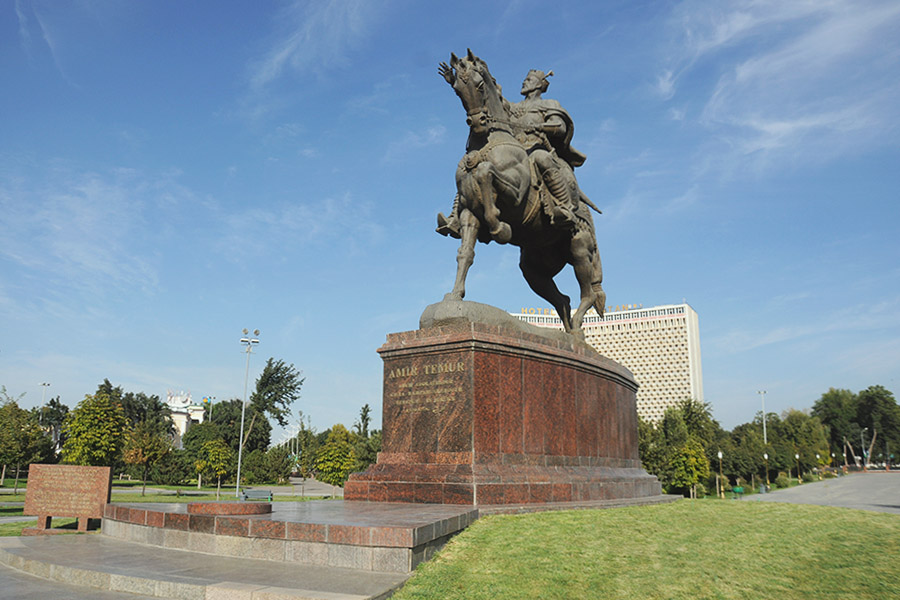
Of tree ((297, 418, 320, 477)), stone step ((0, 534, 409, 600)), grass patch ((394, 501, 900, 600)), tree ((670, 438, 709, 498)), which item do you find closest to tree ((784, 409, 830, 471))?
tree ((670, 438, 709, 498))

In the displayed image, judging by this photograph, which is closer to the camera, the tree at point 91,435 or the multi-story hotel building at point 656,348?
the tree at point 91,435

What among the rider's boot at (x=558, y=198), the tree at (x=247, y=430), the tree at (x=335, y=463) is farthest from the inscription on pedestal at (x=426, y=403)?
the tree at (x=247, y=430)

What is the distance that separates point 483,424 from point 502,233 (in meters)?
3.27

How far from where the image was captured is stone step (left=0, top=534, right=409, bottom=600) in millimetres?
4605

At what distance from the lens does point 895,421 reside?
284 feet

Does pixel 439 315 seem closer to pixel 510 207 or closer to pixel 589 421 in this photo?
pixel 510 207

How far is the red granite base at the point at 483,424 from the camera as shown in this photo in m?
8.34

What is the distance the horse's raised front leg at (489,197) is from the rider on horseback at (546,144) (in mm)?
752

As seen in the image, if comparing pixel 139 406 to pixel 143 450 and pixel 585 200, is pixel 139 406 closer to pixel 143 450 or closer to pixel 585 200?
pixel 143 450

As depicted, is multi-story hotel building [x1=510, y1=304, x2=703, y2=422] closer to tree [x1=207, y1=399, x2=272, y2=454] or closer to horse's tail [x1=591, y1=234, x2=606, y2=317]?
tree [x1=207, y1=399, x2=272, y2=454]

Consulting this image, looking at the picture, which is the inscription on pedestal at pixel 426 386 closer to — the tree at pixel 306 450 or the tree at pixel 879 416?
the tree at pixel 306 450

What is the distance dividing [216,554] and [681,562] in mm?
4163

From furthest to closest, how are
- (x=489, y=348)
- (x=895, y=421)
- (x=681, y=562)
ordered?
(x=895, y=421) < (x=489, y=348) < (x=681, y=562)

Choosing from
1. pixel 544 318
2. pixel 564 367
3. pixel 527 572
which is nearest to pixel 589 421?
pixel 564 367
